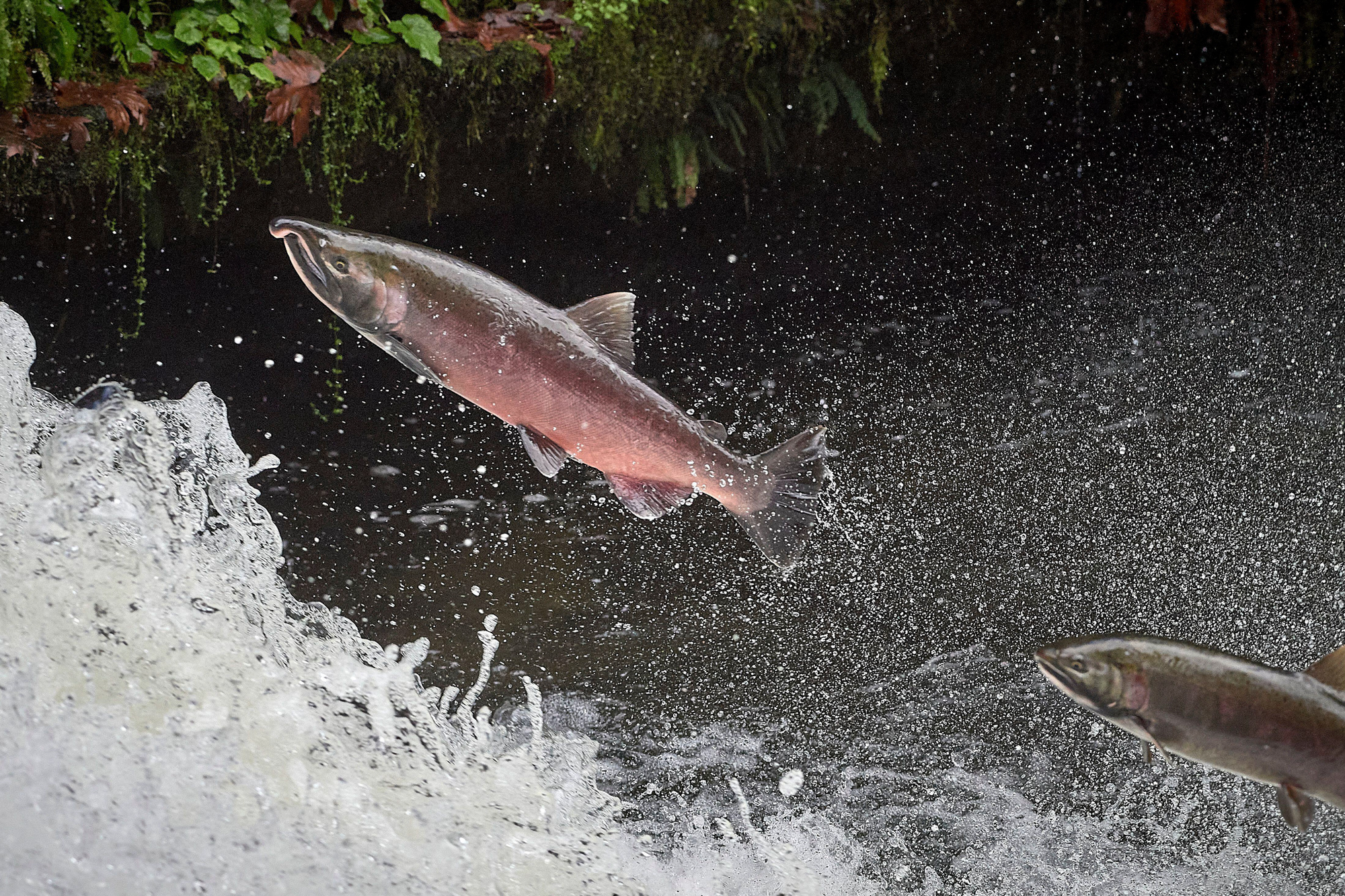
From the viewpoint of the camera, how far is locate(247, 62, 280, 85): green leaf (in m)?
2.06

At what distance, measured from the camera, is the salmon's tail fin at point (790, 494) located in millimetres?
1645

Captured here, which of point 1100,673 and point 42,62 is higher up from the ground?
point 42,62

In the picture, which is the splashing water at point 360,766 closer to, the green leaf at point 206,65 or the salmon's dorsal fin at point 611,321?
the green leaf at point 206,65

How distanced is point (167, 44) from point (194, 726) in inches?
50.8

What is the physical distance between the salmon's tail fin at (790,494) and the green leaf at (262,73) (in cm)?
128

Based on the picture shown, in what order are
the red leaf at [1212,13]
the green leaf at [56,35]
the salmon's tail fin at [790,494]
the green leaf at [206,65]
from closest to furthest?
the salmon's tail fin at [790,494], the green leaf at [56,35], the green leaf at [206,65], the red leaf at [1212,13]

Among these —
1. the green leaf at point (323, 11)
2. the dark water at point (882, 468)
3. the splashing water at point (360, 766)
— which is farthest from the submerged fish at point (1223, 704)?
the green leaf at point (323, 11)

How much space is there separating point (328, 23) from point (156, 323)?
2.70 ft

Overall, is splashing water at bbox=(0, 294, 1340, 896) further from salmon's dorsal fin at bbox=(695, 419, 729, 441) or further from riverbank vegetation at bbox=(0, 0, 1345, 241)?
salmon's dorsal fin at bbox=(695, 419, 729, 441)

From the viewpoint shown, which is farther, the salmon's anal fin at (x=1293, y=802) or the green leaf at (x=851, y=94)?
the green leaf at (x=851, y=94)

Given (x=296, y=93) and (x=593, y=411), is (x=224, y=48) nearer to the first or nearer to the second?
(x=296, y=93)

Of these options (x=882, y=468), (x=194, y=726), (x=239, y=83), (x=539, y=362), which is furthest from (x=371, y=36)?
(x=882, y=468)

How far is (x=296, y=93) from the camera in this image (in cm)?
214

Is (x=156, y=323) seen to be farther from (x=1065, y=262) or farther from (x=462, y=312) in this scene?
(x=1065, y=262)
